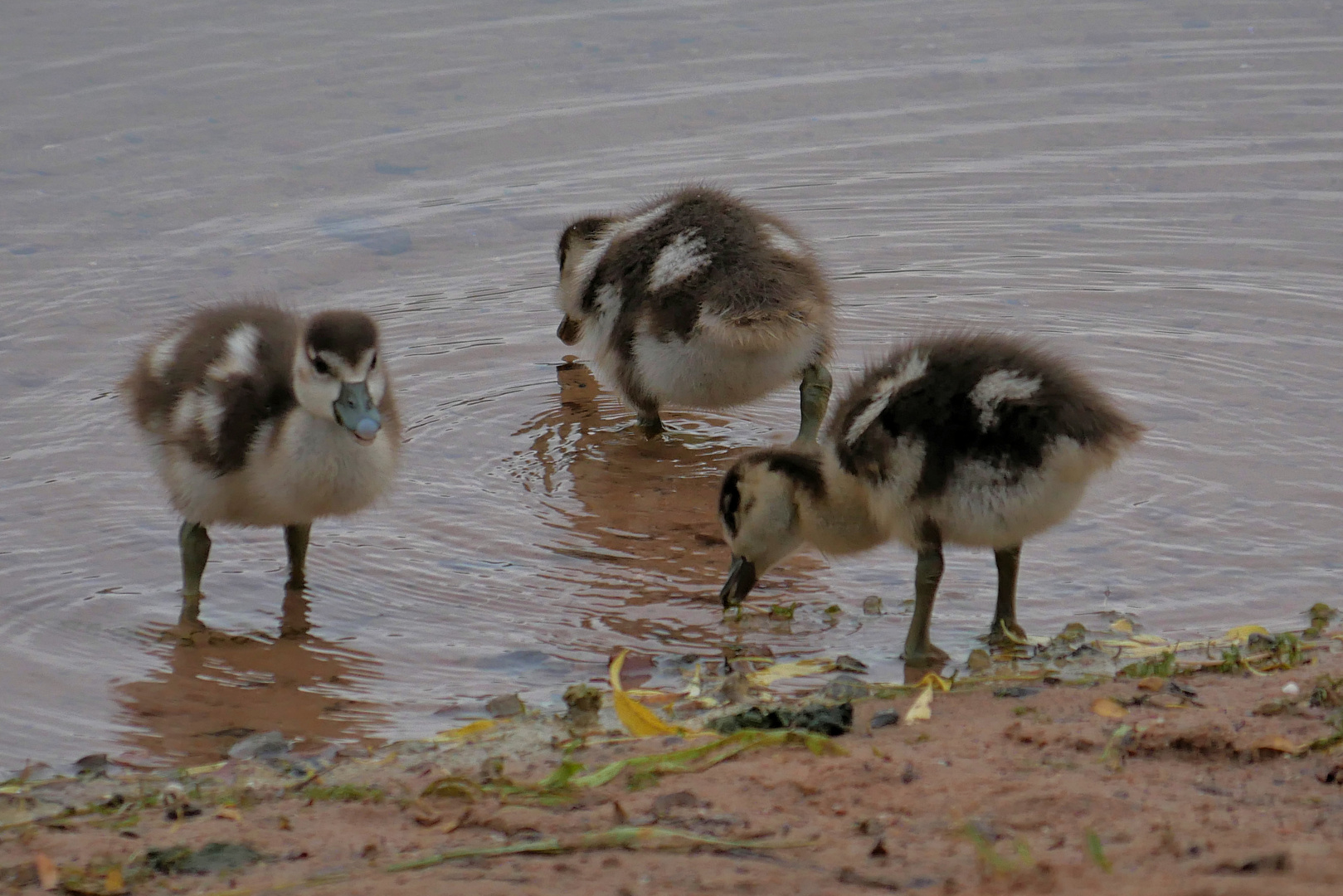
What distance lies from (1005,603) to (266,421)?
2.59 metres

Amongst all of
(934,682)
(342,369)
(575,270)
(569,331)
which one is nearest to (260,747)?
(342,369)

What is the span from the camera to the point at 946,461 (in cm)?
504

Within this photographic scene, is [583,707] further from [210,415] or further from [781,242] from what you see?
[781,242]

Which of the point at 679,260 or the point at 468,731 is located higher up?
the point at 679,260

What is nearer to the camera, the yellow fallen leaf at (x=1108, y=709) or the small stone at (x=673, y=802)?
the small stone at (x=673, y=802)

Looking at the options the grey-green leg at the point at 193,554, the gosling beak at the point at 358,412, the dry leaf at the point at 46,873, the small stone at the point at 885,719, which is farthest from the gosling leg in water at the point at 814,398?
the dry leaf at the point at 46,873

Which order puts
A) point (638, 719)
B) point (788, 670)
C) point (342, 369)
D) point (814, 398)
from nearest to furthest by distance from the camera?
point (638, 719)
point (342, 369)
point (788, 670)
point (814, 398)

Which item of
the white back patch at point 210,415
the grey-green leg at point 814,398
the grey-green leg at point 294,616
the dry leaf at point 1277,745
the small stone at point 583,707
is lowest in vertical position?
the grey-green leg at point 294,616

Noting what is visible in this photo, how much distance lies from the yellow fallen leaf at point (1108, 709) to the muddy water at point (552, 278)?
1.14 m

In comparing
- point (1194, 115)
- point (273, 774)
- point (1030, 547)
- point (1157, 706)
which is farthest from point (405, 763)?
point (1194, 115)

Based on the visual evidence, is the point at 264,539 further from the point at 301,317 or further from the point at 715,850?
the point at 715,850

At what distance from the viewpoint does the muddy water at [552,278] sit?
5.84 m

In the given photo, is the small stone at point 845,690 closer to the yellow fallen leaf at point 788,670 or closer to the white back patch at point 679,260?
the yellow fallen leaf at point 788,670

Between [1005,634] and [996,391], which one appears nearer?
[996,391]
